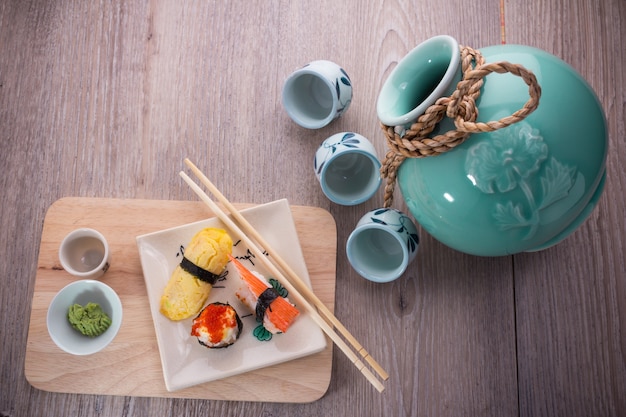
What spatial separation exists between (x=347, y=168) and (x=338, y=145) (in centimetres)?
9

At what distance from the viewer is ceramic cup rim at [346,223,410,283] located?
3.21ft

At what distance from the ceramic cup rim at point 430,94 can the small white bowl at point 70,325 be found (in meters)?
0.61

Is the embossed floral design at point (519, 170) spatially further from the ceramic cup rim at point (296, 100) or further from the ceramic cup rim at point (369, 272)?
the ceramic cup rim at point (296, 100)

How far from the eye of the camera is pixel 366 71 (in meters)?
1.17

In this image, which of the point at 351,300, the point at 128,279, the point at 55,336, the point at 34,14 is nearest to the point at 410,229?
the point at 351,300

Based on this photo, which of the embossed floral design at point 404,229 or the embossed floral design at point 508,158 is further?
the embossed floral design at point 404,229

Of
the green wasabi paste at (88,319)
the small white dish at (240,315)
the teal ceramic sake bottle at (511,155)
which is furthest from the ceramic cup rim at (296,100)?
the green wasabi paste at (88,319)

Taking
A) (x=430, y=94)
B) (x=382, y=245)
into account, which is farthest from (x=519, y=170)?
(x=382, y=245)

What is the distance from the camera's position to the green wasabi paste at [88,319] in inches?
38.9

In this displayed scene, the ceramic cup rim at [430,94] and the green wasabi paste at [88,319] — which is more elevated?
the ceramic cup rim at [430,94]

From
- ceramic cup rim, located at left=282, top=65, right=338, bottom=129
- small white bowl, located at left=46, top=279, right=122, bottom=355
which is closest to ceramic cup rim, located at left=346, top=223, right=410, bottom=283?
ceramic cup rim, located at left=282, top=65, right=338, bottom=129

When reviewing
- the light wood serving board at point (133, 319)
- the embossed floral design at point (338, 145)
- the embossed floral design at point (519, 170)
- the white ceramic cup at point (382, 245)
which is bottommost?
the light wood serving board at point (133, 319)

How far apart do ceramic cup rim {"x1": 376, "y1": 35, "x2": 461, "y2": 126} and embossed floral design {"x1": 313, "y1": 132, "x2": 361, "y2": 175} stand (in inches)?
9.8

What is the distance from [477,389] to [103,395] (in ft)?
2.49
